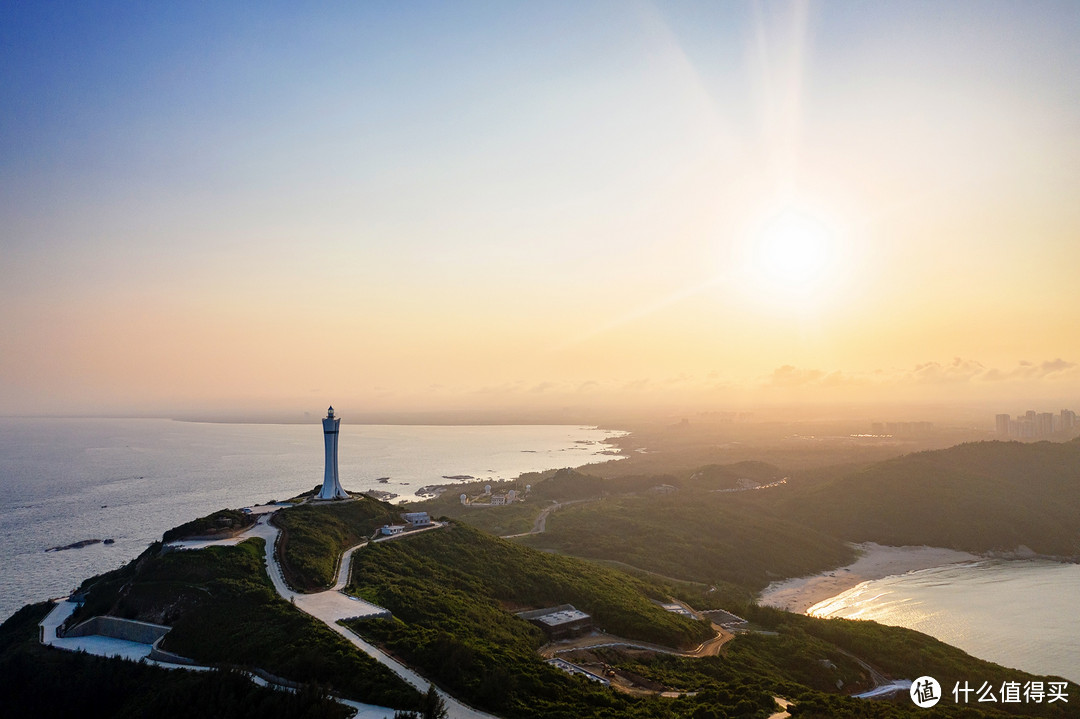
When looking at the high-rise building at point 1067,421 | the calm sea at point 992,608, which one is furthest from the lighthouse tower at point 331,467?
the high-rise building at point 1067,421

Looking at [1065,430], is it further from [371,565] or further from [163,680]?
[163,680]

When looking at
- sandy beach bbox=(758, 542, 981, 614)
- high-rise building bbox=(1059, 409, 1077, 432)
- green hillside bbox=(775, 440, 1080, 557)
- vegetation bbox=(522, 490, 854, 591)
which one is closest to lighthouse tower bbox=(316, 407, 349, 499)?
vegetation bbox=(522, 490, 854, 591)

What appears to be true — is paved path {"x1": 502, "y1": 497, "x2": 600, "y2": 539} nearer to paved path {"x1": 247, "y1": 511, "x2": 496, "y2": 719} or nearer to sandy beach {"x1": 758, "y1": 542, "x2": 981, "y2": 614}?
sandy beach {"x1": 758, "y1": 542, "x2": 981, "y2": 614}

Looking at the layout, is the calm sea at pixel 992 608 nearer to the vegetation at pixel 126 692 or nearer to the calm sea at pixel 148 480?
the vegetation at pixel 126 692

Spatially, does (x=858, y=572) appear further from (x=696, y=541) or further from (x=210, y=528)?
(x=210, y=528)

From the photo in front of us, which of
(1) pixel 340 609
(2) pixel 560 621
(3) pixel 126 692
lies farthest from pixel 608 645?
(3) pixel 126 692

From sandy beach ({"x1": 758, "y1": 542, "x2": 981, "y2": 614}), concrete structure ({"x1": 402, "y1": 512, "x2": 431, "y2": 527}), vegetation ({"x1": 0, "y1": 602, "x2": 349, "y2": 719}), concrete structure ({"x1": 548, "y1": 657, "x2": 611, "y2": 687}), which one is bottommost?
sandy beach ({"x1": 758, "y1": 542, "x2": 981, "y2": 614})

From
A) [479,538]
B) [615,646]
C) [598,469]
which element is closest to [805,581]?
[479,538]
